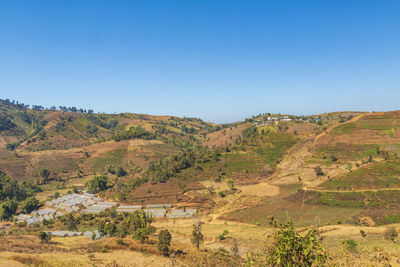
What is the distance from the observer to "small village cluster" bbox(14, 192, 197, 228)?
303 feet

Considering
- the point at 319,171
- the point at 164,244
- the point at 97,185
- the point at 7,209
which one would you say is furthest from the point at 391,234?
the point at 7,209

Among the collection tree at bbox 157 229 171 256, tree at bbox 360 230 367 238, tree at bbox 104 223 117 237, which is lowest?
tree at bbox 104 223 117 237

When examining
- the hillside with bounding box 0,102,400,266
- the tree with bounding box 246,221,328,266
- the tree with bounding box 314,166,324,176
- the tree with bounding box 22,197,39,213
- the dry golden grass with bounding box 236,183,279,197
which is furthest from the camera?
the tree with bounding box 22,197,39,213

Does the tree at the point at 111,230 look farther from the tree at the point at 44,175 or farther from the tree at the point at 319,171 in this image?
the tree at the point at 44,175

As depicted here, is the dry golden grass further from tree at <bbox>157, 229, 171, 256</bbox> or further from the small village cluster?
tree at <bbox>157, 229, 171, 256</bbox>

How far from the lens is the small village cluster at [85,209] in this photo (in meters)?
92.5

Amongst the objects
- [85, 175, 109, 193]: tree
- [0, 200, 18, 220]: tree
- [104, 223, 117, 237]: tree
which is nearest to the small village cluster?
[0, 200, 18, 220]: tree

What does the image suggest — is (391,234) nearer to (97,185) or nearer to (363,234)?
(363,234)

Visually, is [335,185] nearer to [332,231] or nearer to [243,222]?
[332,231]

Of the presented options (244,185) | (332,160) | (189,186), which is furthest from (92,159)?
(332,160)

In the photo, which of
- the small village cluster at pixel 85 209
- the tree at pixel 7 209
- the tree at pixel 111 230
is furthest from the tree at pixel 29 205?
the tree at pixel 111 230

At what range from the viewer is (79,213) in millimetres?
99500

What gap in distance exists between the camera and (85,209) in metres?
102

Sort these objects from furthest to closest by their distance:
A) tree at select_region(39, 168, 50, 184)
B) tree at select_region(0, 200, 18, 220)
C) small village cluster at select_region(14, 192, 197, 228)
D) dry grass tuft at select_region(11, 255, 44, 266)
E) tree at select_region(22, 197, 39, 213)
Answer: tree at select_region(39, 168, 50, 184) < tree at select_region(22, 197, 39, 213) < tree at select_region(0, 200, 18, 220) < small village cluster at select_region(14, 192, 197, 228) < dry grass tuft at select_region(11, 255, 44, 266)
